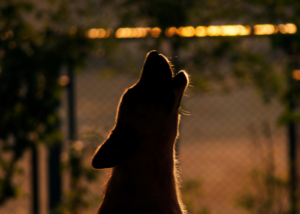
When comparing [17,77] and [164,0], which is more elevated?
[164,0]

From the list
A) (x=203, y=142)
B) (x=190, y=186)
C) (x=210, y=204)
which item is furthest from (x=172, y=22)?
(x=210, y=204)

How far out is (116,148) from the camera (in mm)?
772

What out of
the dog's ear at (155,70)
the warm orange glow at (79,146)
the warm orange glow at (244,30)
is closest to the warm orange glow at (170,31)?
the warm orange glow at (244,30)

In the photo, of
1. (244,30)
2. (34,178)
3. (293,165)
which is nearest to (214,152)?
(293,165)

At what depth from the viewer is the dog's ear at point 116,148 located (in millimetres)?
750

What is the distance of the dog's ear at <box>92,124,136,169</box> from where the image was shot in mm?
750

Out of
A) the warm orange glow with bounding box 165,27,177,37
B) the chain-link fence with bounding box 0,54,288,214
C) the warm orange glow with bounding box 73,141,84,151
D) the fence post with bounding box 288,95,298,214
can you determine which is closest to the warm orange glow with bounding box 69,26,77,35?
the chain-link fence with bounding box 0,54,288,214

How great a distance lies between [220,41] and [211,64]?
249 millimetres

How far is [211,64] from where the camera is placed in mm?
3080

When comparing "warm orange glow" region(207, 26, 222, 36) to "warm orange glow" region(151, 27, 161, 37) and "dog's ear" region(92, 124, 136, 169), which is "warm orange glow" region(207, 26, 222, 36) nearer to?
"warm orange glow" region(151, 27, 161, 37)

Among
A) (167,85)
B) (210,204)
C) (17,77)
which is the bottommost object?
(210,204)

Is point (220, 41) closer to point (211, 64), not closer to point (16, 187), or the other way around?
point (211, 64)

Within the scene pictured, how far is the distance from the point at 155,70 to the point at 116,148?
0.20 metres

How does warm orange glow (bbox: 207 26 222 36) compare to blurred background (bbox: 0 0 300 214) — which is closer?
blurred background (bbox: 0 0 300 214)
